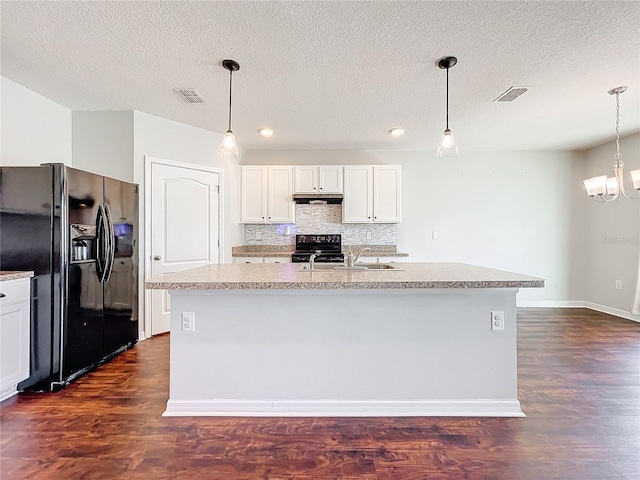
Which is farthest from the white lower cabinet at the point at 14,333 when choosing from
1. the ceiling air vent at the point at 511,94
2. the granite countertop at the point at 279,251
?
the ceiling air vent at the point at 511,94

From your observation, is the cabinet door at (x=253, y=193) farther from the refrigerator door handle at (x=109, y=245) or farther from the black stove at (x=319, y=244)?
the refrigerator door handle at (x=109, y=245)

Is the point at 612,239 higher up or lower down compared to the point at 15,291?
higher up

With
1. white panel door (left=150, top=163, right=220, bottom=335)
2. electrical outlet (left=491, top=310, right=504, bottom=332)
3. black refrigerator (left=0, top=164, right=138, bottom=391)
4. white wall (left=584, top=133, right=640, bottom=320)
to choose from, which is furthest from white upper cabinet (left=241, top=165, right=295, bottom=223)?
white wall (left=584, top=133, right=640, bottom=320)

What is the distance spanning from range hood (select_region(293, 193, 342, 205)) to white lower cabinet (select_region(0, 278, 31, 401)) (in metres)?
3.04

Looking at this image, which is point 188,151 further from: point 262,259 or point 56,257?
point 56,257

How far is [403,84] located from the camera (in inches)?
106

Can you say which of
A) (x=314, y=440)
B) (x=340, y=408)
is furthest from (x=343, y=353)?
(x=314, y=440)

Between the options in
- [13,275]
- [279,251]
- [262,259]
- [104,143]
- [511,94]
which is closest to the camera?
[13,275]

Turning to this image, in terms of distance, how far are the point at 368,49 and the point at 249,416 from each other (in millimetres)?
2569

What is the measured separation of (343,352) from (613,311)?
15.3ft

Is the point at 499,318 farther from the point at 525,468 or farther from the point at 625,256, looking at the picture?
the point at 625,256

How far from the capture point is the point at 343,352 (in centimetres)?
201

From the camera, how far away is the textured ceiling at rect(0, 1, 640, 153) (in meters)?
1.84

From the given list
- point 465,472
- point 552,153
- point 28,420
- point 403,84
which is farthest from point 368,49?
point 552,153
